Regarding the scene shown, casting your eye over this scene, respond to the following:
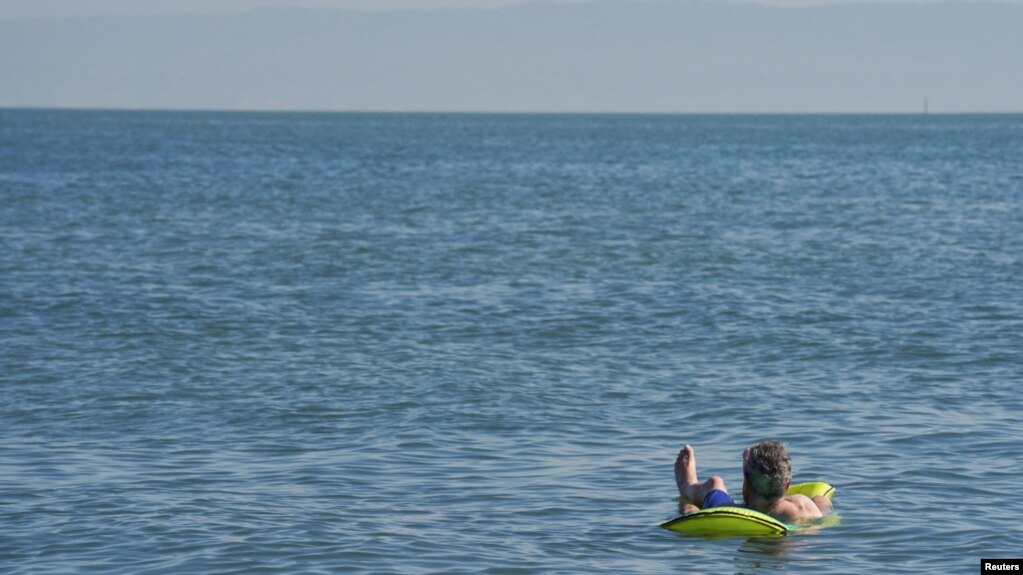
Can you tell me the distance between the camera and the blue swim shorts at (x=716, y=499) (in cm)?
1141

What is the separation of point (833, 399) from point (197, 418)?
7.30m

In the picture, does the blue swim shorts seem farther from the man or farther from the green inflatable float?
the green inflatable float

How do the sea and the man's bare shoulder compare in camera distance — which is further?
the man's bare shoulder

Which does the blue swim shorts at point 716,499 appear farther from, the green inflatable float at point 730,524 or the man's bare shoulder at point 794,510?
the man's bare shoulder at point 794,510

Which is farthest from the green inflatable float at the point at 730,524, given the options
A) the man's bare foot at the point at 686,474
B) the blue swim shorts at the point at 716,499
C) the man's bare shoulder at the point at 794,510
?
the man's bare foot at the point at 686,474

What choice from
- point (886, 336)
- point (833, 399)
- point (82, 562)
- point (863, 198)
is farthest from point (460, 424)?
point (863, 198)

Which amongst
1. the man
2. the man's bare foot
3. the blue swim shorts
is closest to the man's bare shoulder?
the man

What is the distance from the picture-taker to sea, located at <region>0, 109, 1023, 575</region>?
37.1 feet

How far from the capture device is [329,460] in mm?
13938

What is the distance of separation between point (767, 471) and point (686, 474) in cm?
81

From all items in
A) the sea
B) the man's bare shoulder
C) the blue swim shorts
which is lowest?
the sea

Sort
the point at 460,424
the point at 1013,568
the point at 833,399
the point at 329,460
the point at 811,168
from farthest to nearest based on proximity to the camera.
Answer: the point at 811,168, the point at 833,399, the point at 460,424, the point at 329,460, the point at 1013,568

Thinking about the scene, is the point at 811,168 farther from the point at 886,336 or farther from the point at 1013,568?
the point at 1013,568

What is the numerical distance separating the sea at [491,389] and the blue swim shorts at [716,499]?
0.93ft
